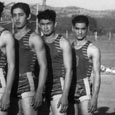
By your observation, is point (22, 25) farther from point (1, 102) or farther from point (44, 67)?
point (1, 102)

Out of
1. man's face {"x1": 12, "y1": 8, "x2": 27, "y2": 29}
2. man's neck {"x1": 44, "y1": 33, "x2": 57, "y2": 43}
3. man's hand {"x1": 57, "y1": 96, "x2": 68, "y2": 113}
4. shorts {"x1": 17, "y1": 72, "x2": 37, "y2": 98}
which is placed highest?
man's face {"x1": 12, "y1": 8, "x2": 27, "y2": 29}

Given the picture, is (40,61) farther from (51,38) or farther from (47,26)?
(47,26)

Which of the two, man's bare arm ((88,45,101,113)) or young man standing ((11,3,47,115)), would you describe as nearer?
young man standing ((11,3,47,115))

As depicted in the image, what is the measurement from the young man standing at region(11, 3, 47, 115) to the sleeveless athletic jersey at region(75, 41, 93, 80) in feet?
2.08

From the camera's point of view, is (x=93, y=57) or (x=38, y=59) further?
(x=93, y=57)

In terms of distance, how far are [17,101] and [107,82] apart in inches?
339

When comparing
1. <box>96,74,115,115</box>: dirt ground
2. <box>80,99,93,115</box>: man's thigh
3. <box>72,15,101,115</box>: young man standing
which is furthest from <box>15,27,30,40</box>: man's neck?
<box>96,74,115,115</box>: dirt ground

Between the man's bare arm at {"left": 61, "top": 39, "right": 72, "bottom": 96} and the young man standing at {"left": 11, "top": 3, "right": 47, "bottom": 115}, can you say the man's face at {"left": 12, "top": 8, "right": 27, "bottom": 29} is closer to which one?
the young man standing at {"left": 11, "top": 3, "right": 47, "bottom": 115}

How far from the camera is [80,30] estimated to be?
17.1ft

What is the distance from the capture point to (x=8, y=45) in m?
4.32

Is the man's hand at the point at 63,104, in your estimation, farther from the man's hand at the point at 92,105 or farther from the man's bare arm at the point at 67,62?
the man's hand at the point at 92,105

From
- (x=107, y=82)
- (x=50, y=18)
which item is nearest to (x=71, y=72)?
(x=50, y=18)

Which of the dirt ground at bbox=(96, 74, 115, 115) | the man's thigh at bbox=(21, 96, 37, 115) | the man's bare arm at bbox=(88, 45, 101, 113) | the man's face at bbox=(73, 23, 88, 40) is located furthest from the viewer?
the dirt ground at bbox=(96, 74, 115, 115)

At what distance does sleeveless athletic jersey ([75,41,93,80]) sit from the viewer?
505 centimetres
